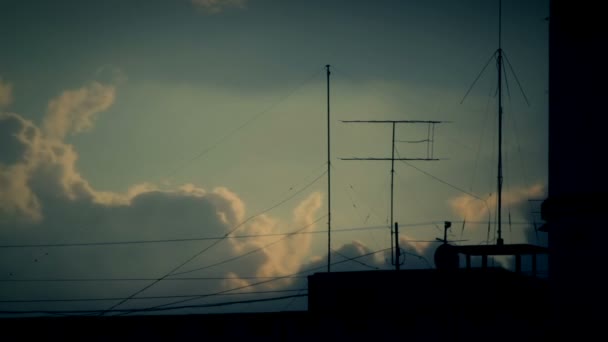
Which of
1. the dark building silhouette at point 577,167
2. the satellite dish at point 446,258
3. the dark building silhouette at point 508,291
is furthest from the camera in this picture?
the satellite dish at point 446,258

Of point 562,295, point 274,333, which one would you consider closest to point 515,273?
point 274,333

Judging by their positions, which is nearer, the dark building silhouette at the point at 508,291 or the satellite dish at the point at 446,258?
the dark building silhouette at the point at 508,291

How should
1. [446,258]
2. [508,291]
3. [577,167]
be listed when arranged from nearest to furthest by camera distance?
[577,167] < [508,291] < [446,258]

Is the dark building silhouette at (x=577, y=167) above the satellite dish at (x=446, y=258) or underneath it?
above

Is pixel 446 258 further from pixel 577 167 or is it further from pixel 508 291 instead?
pixel 577 167

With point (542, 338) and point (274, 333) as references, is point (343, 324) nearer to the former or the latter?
point (274, 333)

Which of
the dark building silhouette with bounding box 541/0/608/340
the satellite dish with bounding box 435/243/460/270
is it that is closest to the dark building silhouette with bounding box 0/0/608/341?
the dark building silhouette with bounding box 541/0/608/340

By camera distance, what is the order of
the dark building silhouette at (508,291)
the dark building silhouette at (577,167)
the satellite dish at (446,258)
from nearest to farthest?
the dark building silhouette at (577,167) < the dark building silhouette at (508,291) < the satellite dish at (446,258)

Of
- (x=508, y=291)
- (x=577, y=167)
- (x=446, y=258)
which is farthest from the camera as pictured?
(x=446, y=258)

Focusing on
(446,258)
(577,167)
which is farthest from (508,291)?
(577,167)

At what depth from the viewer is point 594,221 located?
256 inches

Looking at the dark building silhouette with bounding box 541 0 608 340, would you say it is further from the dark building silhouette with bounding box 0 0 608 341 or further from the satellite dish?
the satellite dish

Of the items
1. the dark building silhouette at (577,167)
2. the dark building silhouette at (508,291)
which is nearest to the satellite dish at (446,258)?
the dark building silhouette at (508,291)

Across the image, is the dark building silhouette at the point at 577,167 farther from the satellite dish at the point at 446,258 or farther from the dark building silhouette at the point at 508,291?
the satellite dish at the point at 446,258
